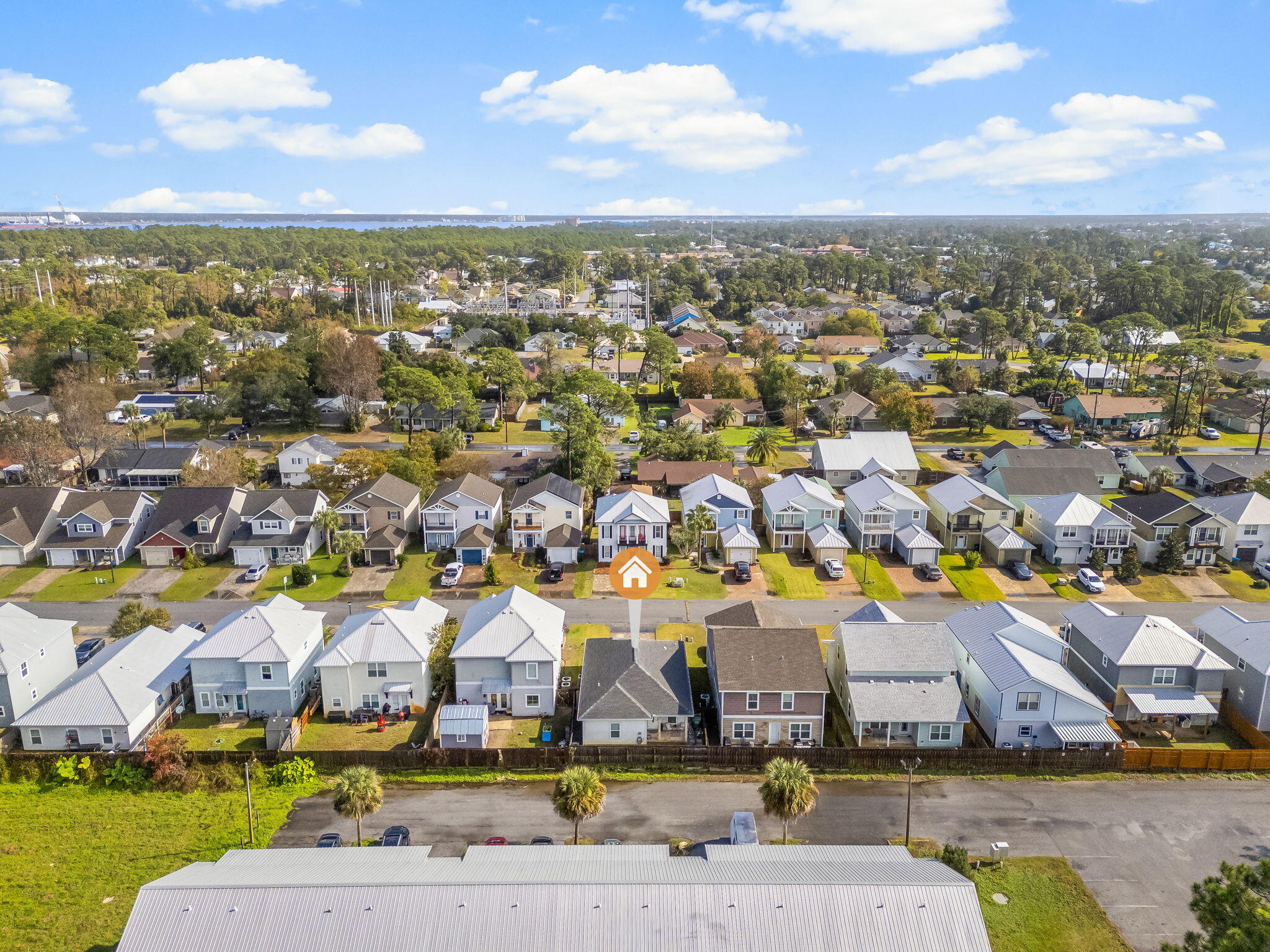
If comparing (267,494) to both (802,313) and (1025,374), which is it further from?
(802,313)

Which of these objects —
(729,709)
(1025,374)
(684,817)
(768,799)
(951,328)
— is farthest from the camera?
(951,328)

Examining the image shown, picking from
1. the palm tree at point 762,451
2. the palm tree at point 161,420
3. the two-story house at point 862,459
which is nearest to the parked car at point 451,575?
the palm tree at point 762,451

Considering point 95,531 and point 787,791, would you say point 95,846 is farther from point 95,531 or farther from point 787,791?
point 95,531

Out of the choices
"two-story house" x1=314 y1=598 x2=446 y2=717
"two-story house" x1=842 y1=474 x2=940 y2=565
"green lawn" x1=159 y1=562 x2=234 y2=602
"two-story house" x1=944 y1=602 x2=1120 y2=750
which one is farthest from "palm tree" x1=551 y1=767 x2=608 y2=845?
"two-story house" x1=842 y1=474 x2=940 y2=565

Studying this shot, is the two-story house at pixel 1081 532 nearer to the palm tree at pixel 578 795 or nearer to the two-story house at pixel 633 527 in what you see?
the two-story house at pixel 633 527

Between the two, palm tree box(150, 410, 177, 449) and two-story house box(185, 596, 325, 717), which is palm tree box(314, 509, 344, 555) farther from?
palm tree box(150, 410, 177, 449)

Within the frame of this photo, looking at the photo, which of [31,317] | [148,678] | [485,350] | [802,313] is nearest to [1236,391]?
[802,313]

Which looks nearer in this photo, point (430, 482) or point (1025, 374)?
point (430, 482)
